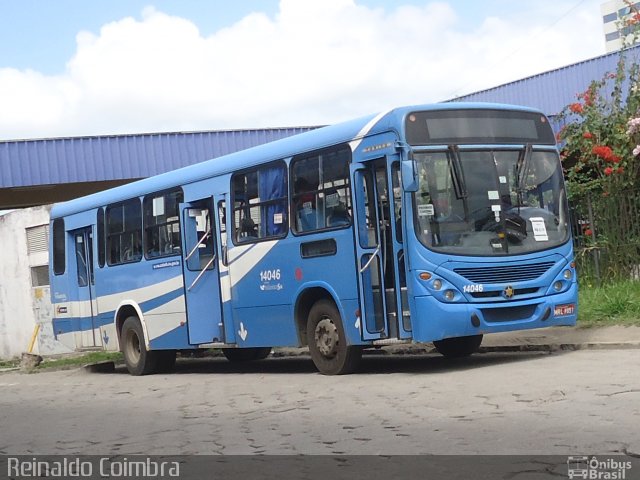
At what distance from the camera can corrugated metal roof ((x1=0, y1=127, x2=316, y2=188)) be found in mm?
29312

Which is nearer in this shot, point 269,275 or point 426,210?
point 426,210

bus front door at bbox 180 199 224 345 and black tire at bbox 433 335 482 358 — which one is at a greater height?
bus front door at bbox 180 199 224 345

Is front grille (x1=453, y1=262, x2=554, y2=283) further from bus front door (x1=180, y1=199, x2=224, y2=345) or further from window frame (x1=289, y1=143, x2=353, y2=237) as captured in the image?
bus front door (x1=180, y1=199, x2=224, y2=345)

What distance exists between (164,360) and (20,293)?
11.2 metres

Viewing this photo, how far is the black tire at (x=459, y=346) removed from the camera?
14352 millimetres

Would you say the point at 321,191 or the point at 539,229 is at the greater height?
the point at 321,191

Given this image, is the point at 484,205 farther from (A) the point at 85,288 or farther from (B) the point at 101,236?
(A) the point at 85,288

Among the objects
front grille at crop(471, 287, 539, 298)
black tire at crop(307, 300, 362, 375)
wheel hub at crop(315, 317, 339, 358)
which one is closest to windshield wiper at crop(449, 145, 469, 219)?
front grille at crop(471, 287, 539, 298)

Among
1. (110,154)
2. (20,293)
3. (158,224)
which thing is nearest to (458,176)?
(158,224)

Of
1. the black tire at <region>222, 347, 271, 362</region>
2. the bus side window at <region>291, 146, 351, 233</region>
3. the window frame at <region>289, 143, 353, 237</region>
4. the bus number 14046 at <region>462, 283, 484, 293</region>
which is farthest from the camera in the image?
the black tire at <region>222, 347, 271, 362</region>

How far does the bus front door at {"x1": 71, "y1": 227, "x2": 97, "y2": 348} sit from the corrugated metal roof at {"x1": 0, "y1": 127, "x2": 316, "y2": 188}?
34.6 feet

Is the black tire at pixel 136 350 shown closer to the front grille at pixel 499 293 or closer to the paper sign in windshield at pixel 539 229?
the front grille at pixel 499 293

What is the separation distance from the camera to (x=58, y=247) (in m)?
20.0

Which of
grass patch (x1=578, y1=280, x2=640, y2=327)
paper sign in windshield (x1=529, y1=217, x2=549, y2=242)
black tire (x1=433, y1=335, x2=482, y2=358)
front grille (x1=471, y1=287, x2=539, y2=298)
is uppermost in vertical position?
paper sign in windshield (x1=529, y1=217, x2=549, y2=242)
